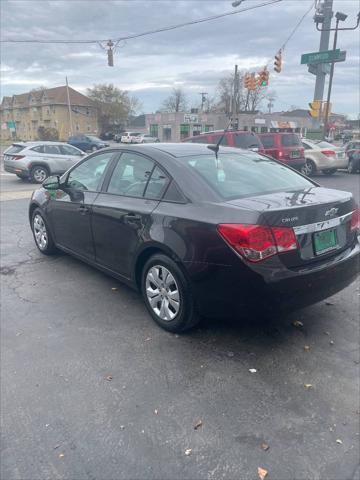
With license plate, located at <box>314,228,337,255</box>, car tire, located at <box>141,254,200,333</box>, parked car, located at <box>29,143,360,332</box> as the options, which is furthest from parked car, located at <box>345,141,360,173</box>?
car tire, located at <box>141,254,200,333</box>

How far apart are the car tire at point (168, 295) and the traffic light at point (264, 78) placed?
20.1 m

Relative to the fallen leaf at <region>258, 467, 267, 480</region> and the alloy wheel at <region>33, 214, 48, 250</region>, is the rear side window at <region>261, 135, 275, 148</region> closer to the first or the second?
the alloy wheel at <region>33, 214, 48, 250</region>

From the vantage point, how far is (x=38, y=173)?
14.6 metres

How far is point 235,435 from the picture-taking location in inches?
90.8

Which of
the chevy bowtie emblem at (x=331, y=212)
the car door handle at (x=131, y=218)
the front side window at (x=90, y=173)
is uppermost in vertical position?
the front side window at (x=90, y=173)

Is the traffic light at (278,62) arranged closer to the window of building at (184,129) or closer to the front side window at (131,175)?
the front side window at (131,175)

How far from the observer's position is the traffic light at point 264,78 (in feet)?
68.7

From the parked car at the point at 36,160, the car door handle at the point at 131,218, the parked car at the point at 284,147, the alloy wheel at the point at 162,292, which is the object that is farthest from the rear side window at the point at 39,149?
the alloy wheel at the point at 162,292

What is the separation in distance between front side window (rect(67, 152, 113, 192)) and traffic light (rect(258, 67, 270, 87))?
61.8ft

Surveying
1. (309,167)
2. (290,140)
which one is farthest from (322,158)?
(290,140)

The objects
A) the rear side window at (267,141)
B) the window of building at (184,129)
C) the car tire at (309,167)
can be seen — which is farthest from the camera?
the window of building at (184,129)

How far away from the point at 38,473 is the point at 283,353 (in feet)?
6.38

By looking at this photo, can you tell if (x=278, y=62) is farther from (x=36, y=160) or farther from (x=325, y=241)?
(x=325, y=241)

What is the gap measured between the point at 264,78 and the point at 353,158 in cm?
739
